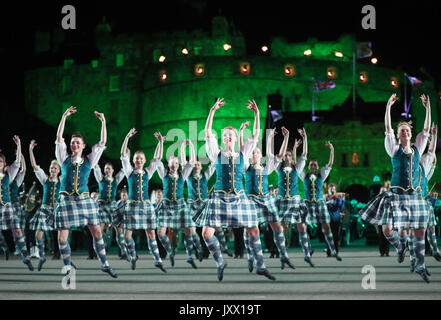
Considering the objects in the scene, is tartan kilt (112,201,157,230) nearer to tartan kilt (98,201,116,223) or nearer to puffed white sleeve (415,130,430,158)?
tartan kilt (98,201,116,223)

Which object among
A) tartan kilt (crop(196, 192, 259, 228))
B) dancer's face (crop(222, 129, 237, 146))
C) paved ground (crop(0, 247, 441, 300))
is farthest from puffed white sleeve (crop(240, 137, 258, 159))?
paved ground (crop(0, 247, 441, 300))

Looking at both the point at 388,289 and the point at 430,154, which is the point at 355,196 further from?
the point at 388,289

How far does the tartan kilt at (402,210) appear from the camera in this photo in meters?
9.04

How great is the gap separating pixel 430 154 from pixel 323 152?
43.8 metres

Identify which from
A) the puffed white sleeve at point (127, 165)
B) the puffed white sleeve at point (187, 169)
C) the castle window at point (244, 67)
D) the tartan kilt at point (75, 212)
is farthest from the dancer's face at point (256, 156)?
the castle window at point (244, 67)

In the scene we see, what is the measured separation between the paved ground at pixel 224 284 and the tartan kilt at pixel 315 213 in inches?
79.3

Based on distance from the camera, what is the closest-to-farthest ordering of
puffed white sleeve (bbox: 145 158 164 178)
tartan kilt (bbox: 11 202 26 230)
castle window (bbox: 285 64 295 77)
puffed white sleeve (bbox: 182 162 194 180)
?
puffed white sleeve (bbox: 145 158 164 178)
tartan kilt (bbox: 11 202 26 230)
puffed white sleeve (bbox: 182 162 194 180)
castle window (bbox: 285 64 295 77)

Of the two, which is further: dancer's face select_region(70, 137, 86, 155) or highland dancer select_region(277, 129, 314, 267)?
highland dancer select_region(277, 129, 314, 267)

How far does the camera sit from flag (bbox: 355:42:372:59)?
69356 mm

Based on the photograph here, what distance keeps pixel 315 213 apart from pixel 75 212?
6163mm

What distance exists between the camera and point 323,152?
180 feet

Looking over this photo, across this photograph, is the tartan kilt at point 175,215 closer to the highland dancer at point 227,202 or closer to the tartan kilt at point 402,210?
the highland dancer at point 227,202

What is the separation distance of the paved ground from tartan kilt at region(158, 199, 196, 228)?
1.46 meters

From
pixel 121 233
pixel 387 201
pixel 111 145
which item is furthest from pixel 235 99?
pixel 387 201
